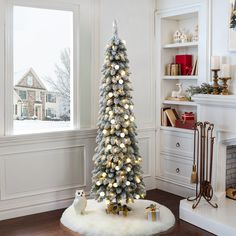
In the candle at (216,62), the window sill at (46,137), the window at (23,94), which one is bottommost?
the window sill at (46,137)

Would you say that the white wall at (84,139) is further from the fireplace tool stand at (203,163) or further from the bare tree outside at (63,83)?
the fireplace tool stand at (203,163)

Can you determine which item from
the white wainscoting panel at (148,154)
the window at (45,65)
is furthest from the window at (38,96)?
the white wainscoting panel at (148,154)

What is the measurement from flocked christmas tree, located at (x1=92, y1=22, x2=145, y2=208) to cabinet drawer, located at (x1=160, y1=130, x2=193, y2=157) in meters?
1.01

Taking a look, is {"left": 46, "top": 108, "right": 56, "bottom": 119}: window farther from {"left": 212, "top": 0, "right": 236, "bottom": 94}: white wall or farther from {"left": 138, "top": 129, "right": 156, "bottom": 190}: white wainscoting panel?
{"left": 212, "top": 0, "right": 236, "bottom": 94}: white wall

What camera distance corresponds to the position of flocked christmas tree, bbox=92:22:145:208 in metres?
4.35

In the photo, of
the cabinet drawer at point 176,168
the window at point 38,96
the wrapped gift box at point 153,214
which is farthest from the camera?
the cabinet drawer at point 176,168

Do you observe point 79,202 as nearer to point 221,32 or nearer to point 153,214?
point 153,214

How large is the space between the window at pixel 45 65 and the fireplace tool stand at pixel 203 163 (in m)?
1.51

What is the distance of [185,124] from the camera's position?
5.24 metres

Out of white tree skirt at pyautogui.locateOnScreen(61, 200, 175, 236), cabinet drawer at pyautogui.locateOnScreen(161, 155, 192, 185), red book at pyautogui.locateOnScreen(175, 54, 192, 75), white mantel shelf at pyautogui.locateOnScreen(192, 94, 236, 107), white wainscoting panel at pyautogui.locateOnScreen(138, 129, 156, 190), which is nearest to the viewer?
white tree skirt at pyautogui.locateOnScreen(61, 200, 175, 236)

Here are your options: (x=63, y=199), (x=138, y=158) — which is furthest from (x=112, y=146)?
(x=63, y=199)

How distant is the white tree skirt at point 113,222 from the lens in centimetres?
398

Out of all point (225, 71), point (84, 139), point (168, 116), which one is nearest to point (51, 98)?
point (84, 139)

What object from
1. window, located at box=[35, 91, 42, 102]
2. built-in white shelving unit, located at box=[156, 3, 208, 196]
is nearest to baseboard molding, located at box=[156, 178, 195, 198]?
built-in white shelving unit, located at box=[156, 3, 208, 196]
